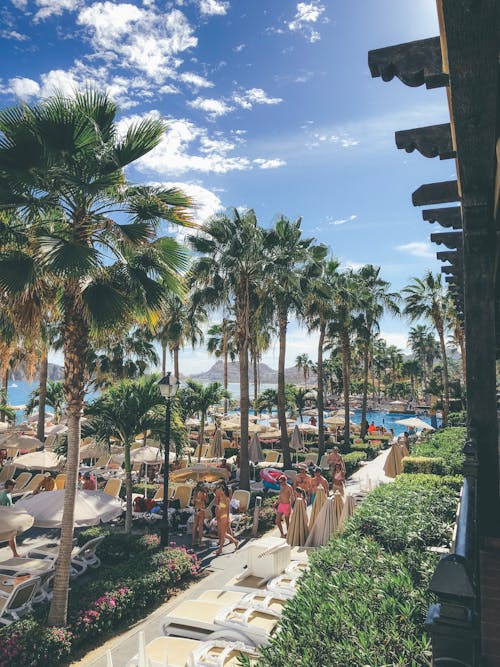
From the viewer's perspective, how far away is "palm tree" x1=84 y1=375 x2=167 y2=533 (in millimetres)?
12172

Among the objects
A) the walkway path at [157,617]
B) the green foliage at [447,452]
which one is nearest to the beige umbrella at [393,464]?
the green foliage at [447,452]

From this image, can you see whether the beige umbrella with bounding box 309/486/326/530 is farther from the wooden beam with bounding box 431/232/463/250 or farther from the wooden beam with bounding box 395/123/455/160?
the wooden beam with bounding box 395/123/455/160

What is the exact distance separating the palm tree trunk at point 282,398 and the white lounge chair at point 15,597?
44.4 feet

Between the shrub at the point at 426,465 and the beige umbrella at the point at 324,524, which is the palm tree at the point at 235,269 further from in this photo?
the shrub at the point at 426,465

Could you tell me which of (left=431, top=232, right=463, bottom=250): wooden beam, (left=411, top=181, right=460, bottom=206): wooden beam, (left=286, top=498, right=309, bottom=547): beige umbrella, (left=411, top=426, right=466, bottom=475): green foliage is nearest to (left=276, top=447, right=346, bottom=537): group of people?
(left=286, top=498, right=309, bottom=547): beige umbrella

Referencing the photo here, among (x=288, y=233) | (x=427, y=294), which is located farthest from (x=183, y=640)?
(x=427, y=294)

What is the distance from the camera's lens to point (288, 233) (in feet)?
66.2

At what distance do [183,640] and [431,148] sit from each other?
23.8ft

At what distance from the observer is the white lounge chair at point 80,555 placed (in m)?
10.4

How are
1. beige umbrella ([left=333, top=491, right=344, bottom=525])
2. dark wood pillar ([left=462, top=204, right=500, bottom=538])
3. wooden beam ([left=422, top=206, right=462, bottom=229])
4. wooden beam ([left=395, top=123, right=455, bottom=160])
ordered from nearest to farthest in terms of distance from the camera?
1. wooden beam ([left=395, top=123, right=455, bottom=160])
2. dark wood pillar ([left=462, top=204, right=500, bottom=538])
3. wooden beam ([left=422, top=206, right=462, bottom=229])
4. beige umbrella ([left=333, top=491, right=344, bottom=525])

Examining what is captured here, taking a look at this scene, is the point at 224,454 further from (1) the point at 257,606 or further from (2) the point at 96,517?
(1) the point at 257,606

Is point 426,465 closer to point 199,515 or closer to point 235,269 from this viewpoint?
point 199,515

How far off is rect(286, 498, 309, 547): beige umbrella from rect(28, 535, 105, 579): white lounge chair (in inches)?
189

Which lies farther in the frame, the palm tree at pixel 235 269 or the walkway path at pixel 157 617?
the palm tree at pixel 235 269
